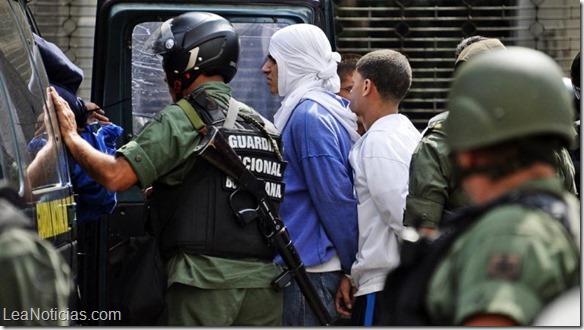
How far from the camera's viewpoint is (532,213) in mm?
2492

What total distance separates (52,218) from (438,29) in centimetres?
608

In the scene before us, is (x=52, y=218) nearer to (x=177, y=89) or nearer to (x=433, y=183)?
(x=177, y=89)

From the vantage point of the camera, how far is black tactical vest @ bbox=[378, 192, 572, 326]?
100.0 inches

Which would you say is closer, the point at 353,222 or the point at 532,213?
the point at 532,213

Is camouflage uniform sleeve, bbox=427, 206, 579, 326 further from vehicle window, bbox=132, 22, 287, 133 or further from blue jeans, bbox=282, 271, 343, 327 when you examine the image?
vehicle window, bbox=132, 22, 287, 133

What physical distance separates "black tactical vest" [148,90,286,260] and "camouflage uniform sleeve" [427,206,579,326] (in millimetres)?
2273

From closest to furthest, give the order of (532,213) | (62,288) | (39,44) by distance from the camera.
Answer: (532,213), (62,288), (39,44)

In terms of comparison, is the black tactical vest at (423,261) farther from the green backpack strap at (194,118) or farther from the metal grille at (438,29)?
the metal grille at (438,29)

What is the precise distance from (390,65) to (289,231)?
867 mm

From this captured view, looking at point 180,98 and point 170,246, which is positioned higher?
point 180,98

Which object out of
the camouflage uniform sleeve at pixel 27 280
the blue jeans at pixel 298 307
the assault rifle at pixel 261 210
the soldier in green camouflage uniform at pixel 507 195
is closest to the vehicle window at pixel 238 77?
the blue jeans at pixel 298 307

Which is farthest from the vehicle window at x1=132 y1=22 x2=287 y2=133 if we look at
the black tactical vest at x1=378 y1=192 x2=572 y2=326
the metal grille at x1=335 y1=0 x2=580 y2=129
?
the metal grille at x1=335 y1=0 x2=580 y2=129

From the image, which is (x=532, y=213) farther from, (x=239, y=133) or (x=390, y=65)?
(x=390, y=65)

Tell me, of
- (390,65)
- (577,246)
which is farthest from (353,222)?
(577,246)
